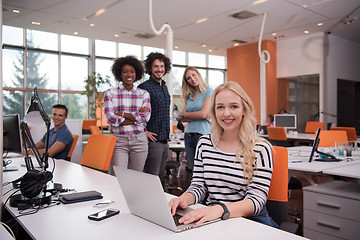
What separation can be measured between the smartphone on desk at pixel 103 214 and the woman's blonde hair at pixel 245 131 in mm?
642

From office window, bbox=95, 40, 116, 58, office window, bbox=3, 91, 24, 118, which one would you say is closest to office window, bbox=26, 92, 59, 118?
office window, bbox=3, 91, 24, 118

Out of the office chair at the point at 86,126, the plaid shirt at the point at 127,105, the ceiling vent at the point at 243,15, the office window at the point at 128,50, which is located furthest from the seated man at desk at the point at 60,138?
the office window at the point at 128,50

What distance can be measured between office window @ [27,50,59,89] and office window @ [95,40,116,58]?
1.57m

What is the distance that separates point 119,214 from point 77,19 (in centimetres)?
767

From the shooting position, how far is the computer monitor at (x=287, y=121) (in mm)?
6941

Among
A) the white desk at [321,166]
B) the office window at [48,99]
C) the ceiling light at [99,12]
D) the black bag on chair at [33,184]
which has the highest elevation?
the ceiling light at [99,12]

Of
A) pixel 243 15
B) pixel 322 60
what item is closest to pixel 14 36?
pixel 243 15

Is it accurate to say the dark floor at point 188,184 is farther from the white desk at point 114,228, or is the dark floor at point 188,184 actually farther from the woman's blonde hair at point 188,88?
the white desk at point 114,228

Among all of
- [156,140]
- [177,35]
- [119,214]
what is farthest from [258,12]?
[119,214]

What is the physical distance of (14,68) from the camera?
10820mm

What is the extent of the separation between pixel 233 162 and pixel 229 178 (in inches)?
3.3

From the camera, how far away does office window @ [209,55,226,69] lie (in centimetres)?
1455

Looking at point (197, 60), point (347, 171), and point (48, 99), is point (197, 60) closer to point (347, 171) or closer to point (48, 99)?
point (48, 99)

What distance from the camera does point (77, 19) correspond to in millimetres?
8023
